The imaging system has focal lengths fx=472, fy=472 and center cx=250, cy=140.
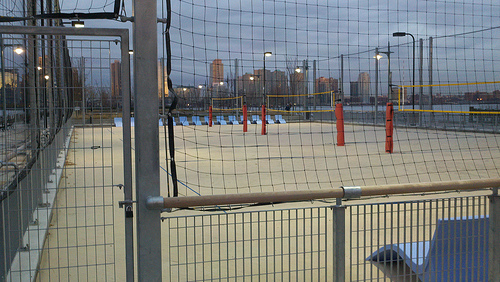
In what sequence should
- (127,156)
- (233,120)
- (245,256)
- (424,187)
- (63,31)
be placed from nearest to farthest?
(63,31)
(127,156)
(424,187)
(245,256)
(233,120)

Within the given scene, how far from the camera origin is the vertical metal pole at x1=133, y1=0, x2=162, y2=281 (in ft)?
7.80

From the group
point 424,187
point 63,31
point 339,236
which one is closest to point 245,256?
point 339,236

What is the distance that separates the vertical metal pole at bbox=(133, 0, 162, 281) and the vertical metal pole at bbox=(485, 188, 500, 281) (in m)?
2.01

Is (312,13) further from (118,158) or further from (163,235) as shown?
(118,158)

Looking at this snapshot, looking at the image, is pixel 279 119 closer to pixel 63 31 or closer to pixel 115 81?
pixel 115 81

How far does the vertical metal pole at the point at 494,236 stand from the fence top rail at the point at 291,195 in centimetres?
12

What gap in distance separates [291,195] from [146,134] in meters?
0.83

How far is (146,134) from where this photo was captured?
2.42 metres

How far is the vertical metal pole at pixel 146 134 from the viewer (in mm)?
2377

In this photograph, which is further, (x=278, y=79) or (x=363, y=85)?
(x=363, y=85)

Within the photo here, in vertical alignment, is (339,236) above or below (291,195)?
below


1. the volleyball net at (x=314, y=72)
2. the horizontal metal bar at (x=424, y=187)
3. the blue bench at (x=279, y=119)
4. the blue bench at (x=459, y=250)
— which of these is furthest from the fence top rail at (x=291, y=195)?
the blue bench at (x=279, y=119)

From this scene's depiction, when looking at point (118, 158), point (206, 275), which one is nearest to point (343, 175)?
point (206, 275)

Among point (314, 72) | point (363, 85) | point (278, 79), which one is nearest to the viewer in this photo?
point (278, 79)
